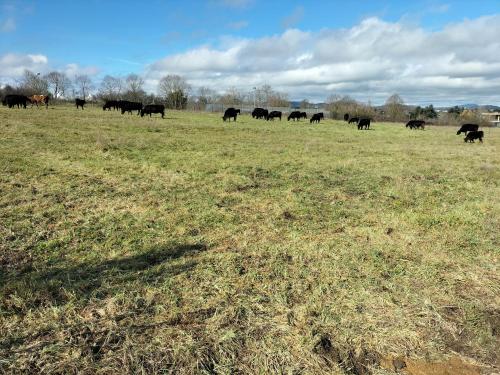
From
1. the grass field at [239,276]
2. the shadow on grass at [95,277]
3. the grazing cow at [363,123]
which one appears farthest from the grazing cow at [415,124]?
the shadow on grass at [95,277]

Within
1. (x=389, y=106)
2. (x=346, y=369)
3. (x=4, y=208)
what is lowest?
(x=346, y=369)

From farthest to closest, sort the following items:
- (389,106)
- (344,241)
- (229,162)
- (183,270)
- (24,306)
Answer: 1. (389,106)
2. (229,162)
3. (344,241)
4. (183,270)
5. (24,306)

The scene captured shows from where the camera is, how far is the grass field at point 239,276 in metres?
3.27

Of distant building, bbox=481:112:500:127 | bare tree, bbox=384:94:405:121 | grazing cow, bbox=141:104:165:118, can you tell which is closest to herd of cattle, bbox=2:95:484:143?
grazing cow, bbox=141:104:165:118

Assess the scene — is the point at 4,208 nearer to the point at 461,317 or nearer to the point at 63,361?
the point at 63,361

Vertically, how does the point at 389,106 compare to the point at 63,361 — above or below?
above

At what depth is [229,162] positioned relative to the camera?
12.7 m

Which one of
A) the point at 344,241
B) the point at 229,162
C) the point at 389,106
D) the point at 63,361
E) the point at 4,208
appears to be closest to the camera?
the point at 63,361

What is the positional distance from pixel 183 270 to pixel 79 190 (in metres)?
4.54

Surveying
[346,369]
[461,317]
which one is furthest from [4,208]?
[461,317]

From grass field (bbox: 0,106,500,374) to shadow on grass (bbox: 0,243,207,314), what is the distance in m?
0.02

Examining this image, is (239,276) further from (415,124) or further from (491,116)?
(491,116)

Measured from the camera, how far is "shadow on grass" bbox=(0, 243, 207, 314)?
3932 millimetres

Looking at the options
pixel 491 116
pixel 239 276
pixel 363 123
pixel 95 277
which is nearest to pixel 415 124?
pixel 363 123
